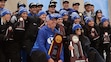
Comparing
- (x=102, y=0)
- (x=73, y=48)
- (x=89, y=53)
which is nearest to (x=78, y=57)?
(x=73, y=48)

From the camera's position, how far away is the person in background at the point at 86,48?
816 centimetres

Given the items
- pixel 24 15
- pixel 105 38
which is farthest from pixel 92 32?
pixel 24 15

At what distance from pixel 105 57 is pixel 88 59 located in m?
1.17

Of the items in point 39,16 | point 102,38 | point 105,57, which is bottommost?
point 105,57

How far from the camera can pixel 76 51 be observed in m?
7.79

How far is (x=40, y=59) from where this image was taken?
6.88 m

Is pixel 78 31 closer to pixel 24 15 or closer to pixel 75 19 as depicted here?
pixel 75 19

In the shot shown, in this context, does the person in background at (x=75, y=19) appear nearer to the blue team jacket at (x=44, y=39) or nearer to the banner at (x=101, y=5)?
the blue team jacket at (x=44, y=39)

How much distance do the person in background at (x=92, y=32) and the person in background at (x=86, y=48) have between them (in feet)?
1.13

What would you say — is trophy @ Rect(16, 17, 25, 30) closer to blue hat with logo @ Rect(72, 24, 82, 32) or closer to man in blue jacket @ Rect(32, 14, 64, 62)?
man in blue jacket @ Rect(32, 14, 64, 62)

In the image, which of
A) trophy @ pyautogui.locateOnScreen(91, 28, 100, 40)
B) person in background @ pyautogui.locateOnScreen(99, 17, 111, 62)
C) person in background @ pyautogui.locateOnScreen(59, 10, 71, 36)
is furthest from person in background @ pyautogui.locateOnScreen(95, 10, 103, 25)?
person in background @ pyautogui.locateOnScreen(59, 10, 71, 36)

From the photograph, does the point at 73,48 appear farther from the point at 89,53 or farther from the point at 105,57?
the point at 105,57

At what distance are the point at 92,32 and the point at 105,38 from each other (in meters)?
0.45

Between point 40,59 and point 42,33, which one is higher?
point 42,33
